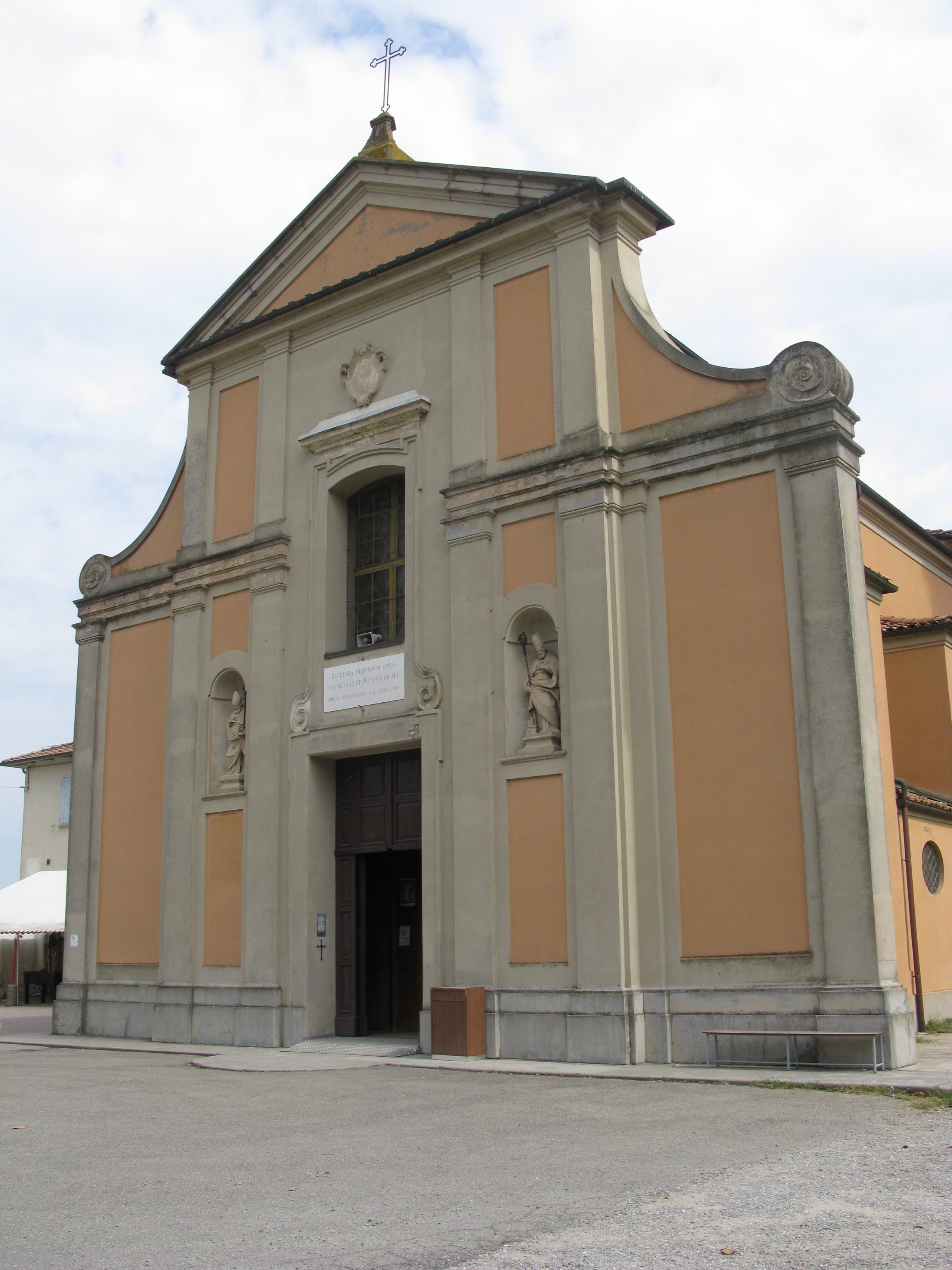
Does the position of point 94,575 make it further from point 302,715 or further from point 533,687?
point 533,687

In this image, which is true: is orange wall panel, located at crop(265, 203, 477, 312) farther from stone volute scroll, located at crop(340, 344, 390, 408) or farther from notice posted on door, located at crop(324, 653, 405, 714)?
notice posted on door, located at crop(324, 653, 405, 714)

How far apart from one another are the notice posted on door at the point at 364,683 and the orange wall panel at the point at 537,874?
245 cm

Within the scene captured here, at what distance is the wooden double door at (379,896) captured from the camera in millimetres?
15781

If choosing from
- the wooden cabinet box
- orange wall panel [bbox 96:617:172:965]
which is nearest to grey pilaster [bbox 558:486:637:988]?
the wooden cabinet box

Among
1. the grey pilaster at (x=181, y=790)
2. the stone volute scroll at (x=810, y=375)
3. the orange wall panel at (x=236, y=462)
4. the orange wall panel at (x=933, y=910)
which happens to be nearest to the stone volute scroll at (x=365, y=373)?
the orange wall panel at (x=236, y=462)

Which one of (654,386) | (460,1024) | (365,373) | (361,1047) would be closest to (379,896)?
(361,1047)

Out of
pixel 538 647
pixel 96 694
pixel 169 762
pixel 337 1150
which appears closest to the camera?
pixel 337 1150

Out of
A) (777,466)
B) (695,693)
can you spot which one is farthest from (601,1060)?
(777,466)

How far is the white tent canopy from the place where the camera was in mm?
25812

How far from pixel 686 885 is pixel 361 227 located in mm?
10593

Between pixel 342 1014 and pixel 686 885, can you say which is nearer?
pixel 686 885

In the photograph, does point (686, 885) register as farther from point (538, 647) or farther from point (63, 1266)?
point (63, 1266)

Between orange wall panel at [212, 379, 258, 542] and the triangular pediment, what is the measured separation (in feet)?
3.61

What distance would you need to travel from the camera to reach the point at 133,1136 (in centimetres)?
855
